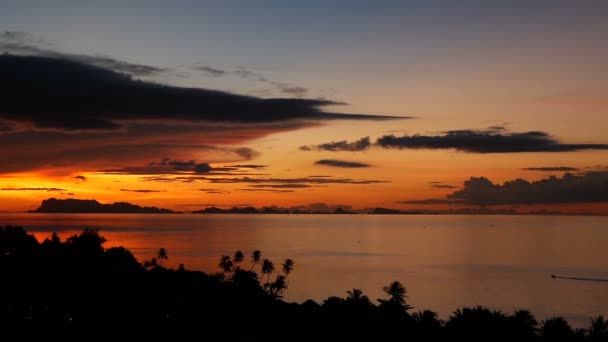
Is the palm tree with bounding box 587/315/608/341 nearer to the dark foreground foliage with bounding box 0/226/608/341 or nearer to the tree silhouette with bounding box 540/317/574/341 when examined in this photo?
the dark foreground foliage with bounding box 0/226/608/341

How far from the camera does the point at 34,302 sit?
66250 millimetres

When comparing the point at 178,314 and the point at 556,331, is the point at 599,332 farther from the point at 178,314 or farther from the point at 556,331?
the point at 178,314

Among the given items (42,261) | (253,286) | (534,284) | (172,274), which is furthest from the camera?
(534,284)

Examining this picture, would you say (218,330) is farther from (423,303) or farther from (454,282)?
(454,282)

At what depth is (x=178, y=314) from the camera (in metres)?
64.2

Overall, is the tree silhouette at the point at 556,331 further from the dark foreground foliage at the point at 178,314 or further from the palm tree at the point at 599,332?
the palm tree at the point at 599,332

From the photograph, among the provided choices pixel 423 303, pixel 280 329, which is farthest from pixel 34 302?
pixel 423 303

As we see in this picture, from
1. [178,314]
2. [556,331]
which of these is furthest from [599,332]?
[178,314]

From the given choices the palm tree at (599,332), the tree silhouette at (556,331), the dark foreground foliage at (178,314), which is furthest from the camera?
the dark foreground foliage at (178,314)

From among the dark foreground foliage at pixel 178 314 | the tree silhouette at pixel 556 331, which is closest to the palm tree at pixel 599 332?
the dark foreground foliage at pixel 178 314

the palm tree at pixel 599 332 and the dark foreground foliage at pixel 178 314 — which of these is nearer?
the palm tree at pixel 599 332

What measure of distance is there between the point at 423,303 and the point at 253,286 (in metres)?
65.2

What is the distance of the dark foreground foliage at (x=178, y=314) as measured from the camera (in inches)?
2183

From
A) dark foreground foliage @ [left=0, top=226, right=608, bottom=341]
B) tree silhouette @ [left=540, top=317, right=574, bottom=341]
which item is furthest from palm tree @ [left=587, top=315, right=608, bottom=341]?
tree silhouette @ [left=540, top=317, right=574, bottom=341]
